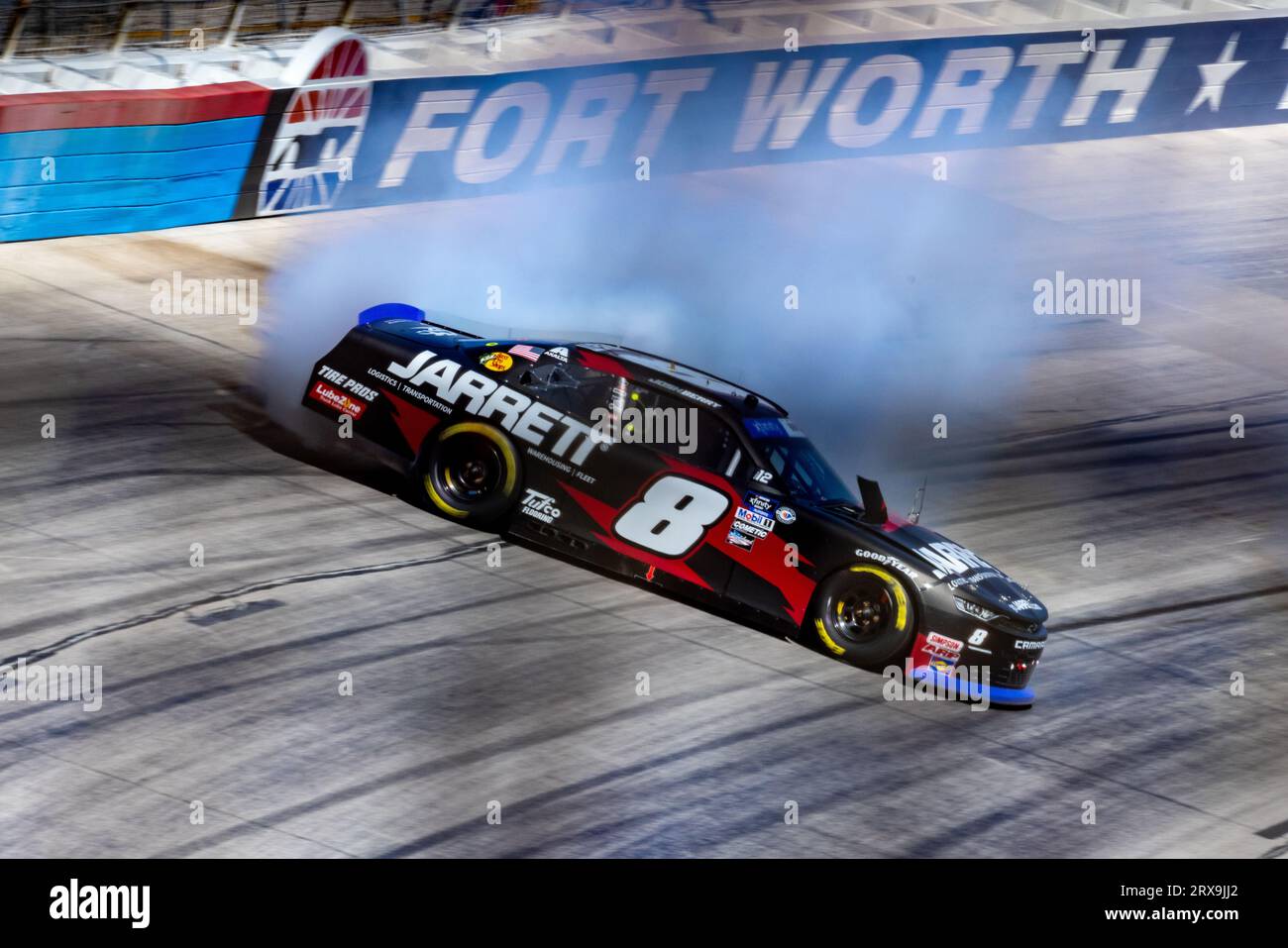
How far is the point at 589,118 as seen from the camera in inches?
731

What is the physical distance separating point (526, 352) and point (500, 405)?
45 cm

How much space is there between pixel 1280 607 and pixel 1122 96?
45.1 ft

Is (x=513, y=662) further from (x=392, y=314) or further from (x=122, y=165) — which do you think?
(x=122, y=165)

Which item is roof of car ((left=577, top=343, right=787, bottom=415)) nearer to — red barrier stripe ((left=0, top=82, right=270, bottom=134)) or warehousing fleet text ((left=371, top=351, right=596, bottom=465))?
warehousing fleet text ((left=371, top=351, right=596, bottom=465))

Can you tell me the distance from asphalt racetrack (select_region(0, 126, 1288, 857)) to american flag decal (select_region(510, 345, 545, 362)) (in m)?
1.21


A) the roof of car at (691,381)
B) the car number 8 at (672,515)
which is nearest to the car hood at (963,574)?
the car number 8 at (672,515)

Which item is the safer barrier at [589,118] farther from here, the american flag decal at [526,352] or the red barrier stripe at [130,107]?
the american flag decal at [526,352]

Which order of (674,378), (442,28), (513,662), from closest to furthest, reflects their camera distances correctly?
(513,662) → (674,378) → (442,28)

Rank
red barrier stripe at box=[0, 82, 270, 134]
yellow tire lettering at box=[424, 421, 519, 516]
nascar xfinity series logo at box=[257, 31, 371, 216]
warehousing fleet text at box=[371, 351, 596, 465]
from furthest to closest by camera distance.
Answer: nascar xfinity series logo at box=[257, 31, 371, 216], red barrier stripe at box=[0, 82, 270, 134], yellow tire lettering at box=[424, 421, 519, 516], warehousing fleet text at box=[371, 351, 596, 465]

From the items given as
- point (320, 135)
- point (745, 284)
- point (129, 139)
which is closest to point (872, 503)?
point (745, 284)

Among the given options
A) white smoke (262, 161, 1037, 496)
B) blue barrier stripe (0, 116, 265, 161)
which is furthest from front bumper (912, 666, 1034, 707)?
blue barrier stripe (0, 116, 265, 161)

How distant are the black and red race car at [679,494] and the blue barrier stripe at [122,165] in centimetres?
542

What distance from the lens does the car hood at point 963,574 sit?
9133mm

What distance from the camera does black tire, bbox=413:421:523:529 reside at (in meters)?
10.0
